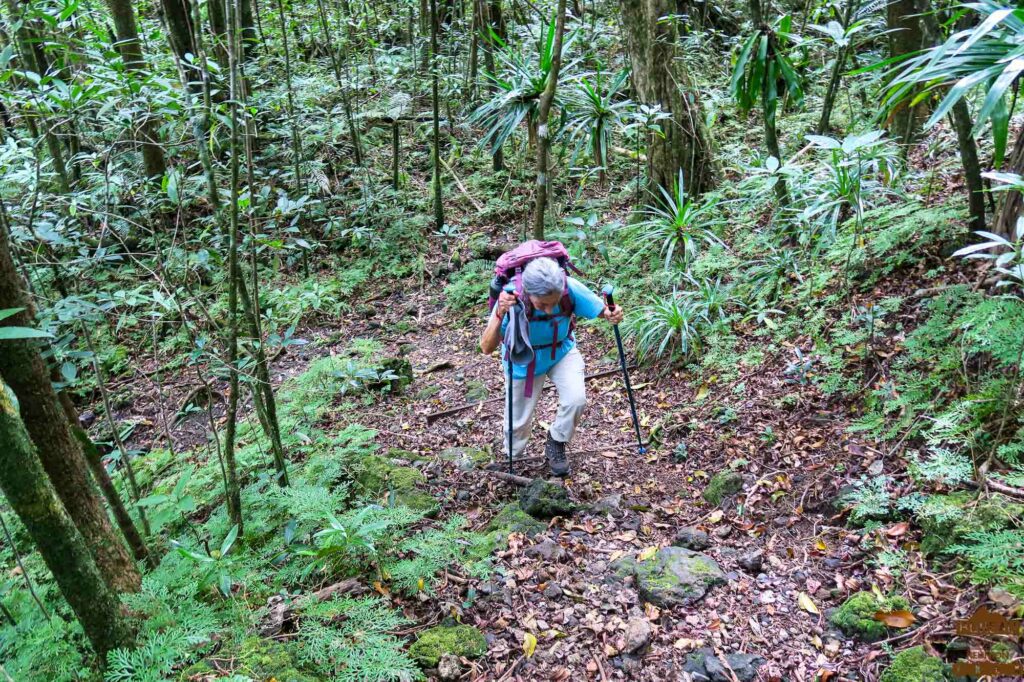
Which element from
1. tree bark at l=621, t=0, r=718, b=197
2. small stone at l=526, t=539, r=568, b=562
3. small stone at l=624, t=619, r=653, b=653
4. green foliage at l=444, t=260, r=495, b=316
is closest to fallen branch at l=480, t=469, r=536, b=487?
small stone at l=526, t=539, r=568, b=562

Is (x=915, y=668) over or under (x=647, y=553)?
over

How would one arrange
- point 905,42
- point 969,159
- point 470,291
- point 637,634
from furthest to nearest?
point 470,291
point 905,42
point 969,159
point 637,634

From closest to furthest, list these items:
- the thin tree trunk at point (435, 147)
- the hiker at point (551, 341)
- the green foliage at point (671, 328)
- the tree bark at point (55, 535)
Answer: the tree bark at point (55, 535) < the hiker at point (551, 341) < the green foliage at point (671, 328) < the thin tree trunk at point (435, 147)

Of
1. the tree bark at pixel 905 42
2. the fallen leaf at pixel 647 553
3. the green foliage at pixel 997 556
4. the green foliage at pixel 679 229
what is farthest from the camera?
the green foliage at pixel 679 229

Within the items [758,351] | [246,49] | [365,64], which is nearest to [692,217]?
[758,351]

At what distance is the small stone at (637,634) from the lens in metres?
3.01

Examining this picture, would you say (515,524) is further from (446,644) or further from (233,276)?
(233,276)

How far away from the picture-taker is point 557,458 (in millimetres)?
4809

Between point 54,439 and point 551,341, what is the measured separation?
122 inches

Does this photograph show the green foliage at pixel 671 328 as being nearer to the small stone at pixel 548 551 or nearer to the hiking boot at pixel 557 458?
the hiking boot at pixel 557 458

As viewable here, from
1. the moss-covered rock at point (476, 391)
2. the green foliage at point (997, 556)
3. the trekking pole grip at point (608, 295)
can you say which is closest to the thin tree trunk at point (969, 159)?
the green foliage at point (997, 556)

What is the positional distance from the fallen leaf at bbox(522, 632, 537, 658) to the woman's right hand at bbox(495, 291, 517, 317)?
2.15 meters

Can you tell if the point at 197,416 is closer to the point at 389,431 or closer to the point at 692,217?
the point at 389,431

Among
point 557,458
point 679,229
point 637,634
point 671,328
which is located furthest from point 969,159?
point 637,634
